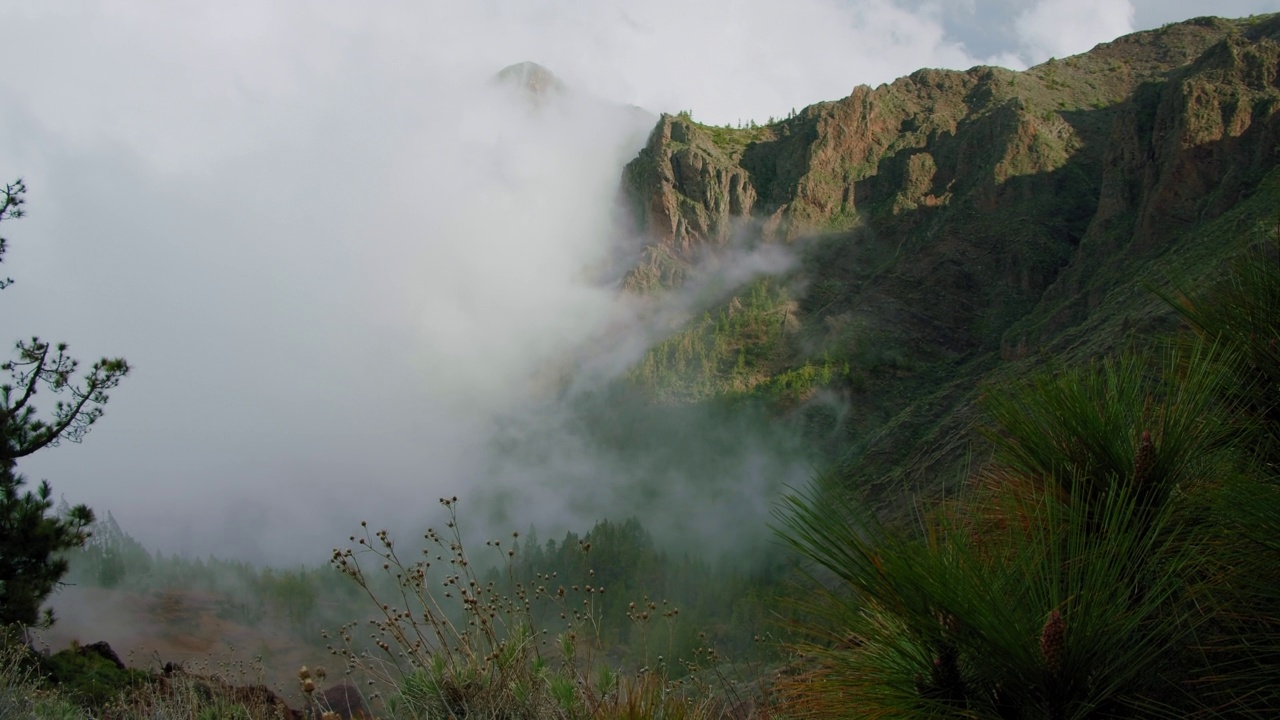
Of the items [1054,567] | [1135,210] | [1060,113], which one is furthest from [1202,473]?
[1060,113]

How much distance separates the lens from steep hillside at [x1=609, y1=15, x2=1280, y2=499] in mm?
72375

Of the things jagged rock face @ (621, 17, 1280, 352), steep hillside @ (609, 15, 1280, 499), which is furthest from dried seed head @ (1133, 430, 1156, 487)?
jagged rock face @ (621, 17, 1280, 352)

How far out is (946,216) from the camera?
11125cm

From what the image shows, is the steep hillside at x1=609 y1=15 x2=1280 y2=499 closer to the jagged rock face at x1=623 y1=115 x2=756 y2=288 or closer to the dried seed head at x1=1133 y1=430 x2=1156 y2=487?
the jagged rock face at x1=623 y1=115 x2=756 y2=288

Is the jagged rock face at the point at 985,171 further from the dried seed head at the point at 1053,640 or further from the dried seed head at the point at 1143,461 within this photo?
the dried seed head at the point at 1053,640

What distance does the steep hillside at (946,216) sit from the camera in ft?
237

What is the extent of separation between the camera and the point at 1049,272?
9631 centimetres

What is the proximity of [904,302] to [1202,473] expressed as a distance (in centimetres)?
10722

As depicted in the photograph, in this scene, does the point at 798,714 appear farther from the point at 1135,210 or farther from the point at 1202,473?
the point at 1135,210

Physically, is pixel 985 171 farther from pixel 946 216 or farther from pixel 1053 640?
pixel 1053 640

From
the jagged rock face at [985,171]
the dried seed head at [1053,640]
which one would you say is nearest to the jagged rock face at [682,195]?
the jagged rock face at [985,171]

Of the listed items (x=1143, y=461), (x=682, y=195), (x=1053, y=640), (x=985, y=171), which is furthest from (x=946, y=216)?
(x=1053, y=640)

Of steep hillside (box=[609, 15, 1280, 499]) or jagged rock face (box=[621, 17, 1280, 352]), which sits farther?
jagged rock face (box=[621, 17, 1280, 352])

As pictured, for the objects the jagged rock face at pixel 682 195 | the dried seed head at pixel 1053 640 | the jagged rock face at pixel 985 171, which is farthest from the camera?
the jagged rock face at pixel 682 195
